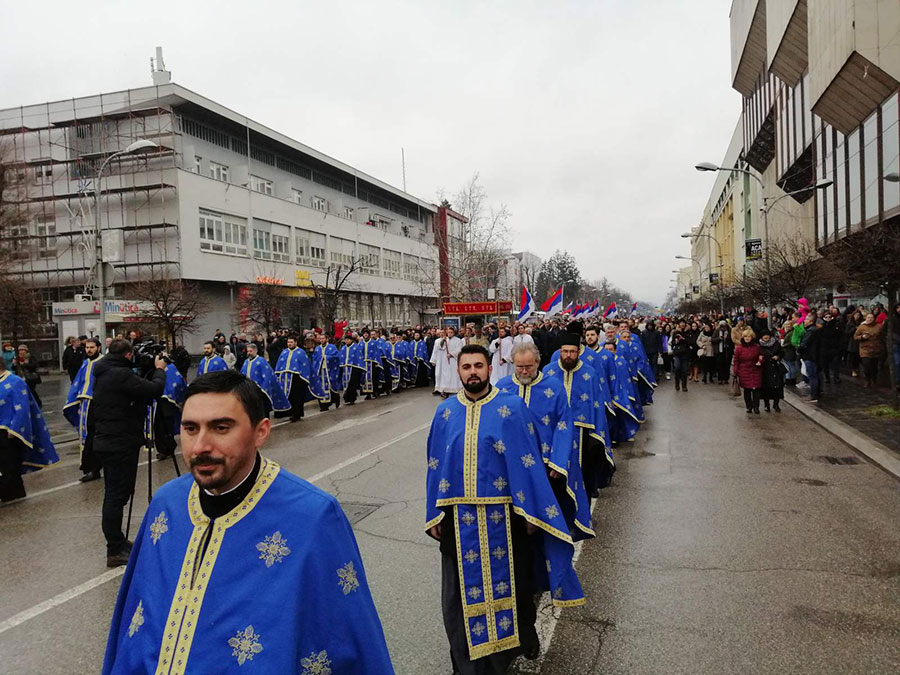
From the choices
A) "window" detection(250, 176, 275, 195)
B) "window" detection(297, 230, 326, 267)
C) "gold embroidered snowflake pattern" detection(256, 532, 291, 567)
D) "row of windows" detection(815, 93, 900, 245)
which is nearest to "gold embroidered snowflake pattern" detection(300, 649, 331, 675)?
"gold embroidered snowflake pattern" detection(256, 532, 291, 567)

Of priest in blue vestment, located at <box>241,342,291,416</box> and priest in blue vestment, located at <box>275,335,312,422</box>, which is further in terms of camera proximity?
priest in blue vestment, located at <box>275,335,312,422</box>

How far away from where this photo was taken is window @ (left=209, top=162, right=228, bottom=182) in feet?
133

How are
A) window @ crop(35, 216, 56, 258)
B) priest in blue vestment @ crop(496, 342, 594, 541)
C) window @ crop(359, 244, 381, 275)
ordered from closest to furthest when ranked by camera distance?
priest in blue vestment @ crop(496, 342, 594, 541) < window @ crop(35, 216, 56, 258) < window @ crop(359, 244, 381, 275)

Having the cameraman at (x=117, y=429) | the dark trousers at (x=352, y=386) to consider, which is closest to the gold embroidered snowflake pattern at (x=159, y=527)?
the cameraman at (x=117, y=429)

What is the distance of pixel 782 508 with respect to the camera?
731 centimetres

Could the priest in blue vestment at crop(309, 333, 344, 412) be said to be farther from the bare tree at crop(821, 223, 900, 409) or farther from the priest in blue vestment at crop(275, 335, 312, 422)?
the bare tree at crop(821, 223, 900, 409)

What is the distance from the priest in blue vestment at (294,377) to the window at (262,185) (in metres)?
30.7

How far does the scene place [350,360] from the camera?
19.5 meters

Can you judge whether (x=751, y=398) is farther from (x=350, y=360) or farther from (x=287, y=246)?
(x=287, y=246)

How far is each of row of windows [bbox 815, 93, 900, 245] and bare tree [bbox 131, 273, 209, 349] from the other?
2369 cm

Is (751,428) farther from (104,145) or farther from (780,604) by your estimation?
(104,145)

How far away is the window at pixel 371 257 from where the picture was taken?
187 ft

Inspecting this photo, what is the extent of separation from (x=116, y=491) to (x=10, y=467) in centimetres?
334

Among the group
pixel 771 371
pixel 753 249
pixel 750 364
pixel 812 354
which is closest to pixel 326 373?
pixel 750 364
